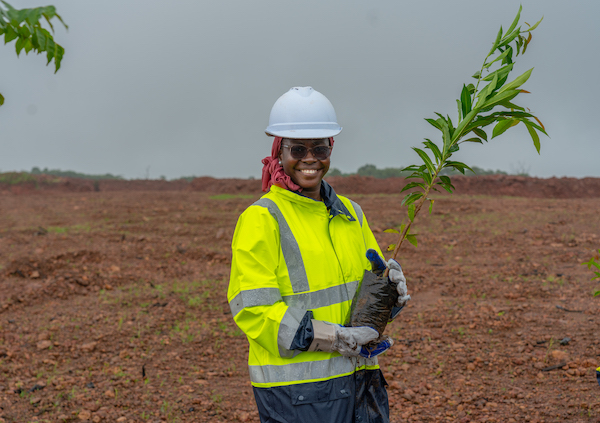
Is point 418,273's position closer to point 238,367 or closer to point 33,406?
point 238,367

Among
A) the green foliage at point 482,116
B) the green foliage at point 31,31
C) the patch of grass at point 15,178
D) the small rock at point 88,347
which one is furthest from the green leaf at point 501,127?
the patch of grass at point 15,178

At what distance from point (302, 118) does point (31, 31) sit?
Result: 115cm

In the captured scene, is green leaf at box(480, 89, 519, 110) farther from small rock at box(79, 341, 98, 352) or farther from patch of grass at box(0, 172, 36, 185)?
patch of grass at box(0, 172, 36, 185)

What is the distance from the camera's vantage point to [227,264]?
9852mm

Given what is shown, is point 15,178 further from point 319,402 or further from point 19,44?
point 319,402

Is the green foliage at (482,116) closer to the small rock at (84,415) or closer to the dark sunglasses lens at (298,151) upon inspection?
the dark sunglasses lens at (298,151)

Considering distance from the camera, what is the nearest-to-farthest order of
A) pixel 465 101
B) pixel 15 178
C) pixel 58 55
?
pixel 58 55, pixel 465 101, pixel 15 178

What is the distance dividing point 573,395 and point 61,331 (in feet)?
18.2

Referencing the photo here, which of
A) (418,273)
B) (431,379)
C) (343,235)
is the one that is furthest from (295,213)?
(418,273)

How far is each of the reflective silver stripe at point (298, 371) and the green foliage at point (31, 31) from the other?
1.45 meters

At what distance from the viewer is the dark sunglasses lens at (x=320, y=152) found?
243cm

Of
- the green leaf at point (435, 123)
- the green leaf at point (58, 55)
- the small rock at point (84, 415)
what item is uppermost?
the green leaf at point (58, 55)

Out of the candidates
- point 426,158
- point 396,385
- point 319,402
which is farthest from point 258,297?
point 396,385

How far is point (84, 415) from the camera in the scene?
433 cm
